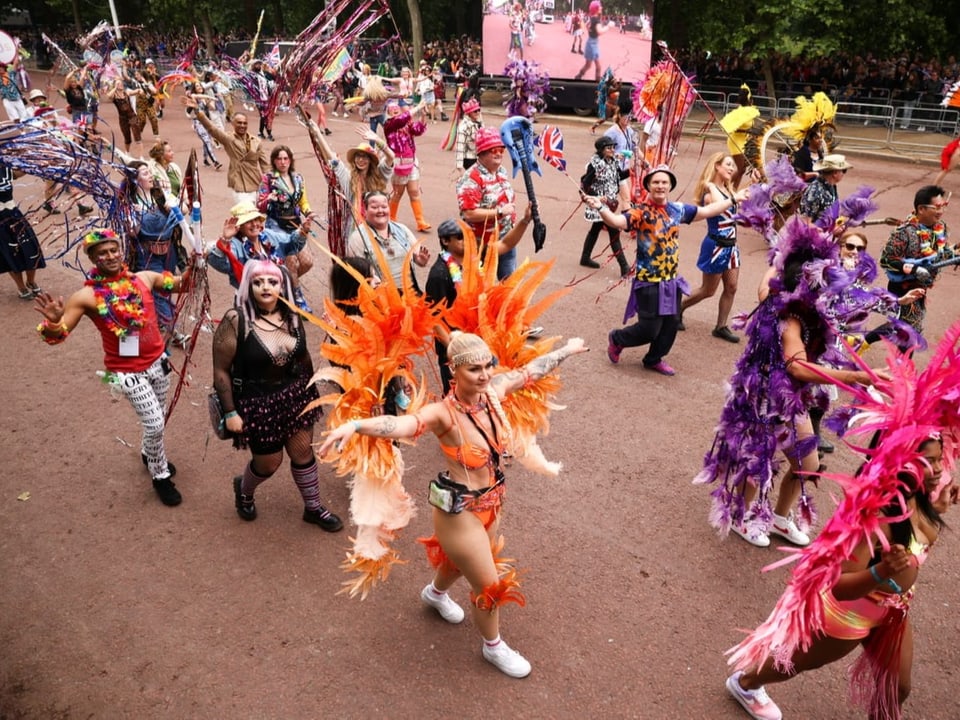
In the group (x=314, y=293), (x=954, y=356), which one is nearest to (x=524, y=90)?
(x=314, y=293)

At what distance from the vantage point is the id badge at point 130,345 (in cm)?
425

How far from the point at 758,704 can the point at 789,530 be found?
1358 millimetres

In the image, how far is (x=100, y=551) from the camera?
4215mm

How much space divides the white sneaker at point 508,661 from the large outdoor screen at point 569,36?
61.5 feet

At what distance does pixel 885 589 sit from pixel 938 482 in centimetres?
46

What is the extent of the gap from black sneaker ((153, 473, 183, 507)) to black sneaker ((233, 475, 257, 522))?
45 cm

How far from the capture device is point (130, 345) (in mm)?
4270

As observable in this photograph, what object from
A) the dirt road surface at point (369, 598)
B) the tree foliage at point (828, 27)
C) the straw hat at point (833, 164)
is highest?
the tree foliage at point (828, 27)

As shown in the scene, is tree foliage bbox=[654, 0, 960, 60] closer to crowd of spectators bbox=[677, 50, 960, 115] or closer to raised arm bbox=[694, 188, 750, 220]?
crowd of spectators bbox=[677, 50, 960, 115]

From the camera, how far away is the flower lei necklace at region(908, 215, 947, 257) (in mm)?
5316

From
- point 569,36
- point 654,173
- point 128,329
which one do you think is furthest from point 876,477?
point 569,36

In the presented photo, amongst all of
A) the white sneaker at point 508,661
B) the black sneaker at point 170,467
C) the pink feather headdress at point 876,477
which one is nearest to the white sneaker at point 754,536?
the pink feather headdress at point 876,477

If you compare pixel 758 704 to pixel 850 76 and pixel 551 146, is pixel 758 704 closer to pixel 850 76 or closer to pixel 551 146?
pixel 551 146

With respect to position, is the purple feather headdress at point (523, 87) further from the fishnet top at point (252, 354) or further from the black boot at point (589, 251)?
the fishnet top at point (252, 354)
